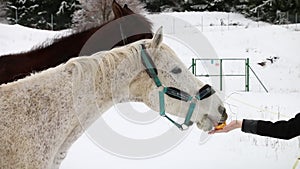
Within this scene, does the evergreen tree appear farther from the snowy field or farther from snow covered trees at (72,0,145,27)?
snow covered trees at (72,0,145,27)

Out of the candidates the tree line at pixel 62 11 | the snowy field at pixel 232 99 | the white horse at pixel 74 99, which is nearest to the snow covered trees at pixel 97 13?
the snowy field at pixel 232 99

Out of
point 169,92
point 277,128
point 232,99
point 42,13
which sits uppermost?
point 169,92

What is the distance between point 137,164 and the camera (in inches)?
217

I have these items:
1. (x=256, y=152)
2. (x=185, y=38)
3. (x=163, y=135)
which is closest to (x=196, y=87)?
(x=256, y=152)

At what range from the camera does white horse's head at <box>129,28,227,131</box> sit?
113 inches

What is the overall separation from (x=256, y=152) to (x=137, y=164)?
1.74 m

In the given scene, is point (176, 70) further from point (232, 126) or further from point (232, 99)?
point (232, 99)

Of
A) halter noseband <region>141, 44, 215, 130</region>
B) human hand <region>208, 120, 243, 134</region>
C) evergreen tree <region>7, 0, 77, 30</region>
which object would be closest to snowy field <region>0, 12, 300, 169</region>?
human hand <region>208, 120, 243, 134</region>

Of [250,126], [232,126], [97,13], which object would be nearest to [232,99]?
[97,13]

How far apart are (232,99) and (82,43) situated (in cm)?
812

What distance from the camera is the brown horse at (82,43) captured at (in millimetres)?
3607

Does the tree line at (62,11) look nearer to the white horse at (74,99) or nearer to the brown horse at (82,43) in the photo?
the brown horse at (82,43)

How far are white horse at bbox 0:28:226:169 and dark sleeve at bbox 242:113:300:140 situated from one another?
0.25 metres

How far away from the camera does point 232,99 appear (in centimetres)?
1138
